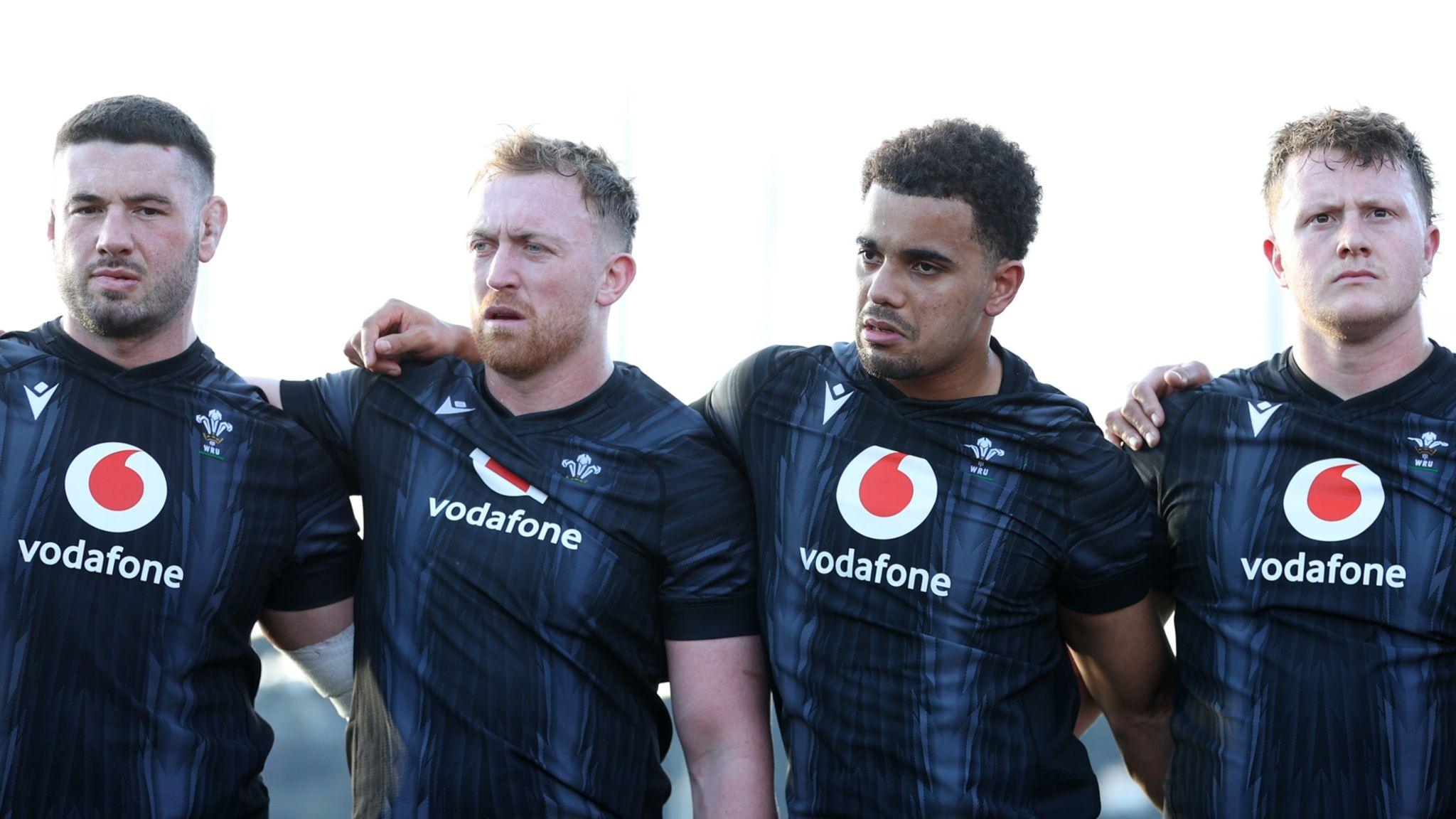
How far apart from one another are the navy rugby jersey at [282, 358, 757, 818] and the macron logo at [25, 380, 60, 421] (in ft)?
1.69

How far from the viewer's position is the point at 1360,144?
2.29 metres

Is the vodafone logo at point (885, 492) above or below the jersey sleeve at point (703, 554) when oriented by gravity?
above

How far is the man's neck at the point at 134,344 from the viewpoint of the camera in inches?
88.8

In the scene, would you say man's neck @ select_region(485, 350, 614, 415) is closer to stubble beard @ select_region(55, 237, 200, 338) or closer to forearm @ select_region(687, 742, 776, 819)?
stubble beard @ select_region(55, 237, 200, 338)

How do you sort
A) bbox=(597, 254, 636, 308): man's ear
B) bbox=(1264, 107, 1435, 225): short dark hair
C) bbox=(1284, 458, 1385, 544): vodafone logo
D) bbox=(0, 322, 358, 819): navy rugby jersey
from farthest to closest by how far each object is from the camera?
bbox=(597, 254, 636, 308): man's ear, bbox=(1264, 107, 1435, 225): short dark hair, bbox=(1284, 458, 1385, 544): vodafone logo, bbox=(0, 322, 358, 819): navy rugby jersey

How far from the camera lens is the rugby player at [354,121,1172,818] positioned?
213 centimetres

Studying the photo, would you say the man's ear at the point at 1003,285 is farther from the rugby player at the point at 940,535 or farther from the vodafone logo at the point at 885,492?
the vodafone logo at the point at 885,492

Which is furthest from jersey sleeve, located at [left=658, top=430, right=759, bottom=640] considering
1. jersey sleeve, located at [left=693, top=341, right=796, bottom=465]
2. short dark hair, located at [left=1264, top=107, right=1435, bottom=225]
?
short dark hair, located at [left=1264, top=107, right=1435, bottom=225]

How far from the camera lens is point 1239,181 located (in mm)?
4082

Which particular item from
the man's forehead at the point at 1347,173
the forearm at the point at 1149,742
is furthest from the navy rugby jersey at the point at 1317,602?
the man's forehead at the point at 1347,173

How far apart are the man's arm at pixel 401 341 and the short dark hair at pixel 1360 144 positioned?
1564mm

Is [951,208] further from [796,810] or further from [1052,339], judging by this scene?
[1052,339]

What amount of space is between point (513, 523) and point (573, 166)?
0.68 metres

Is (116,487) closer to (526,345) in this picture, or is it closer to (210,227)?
(210,227)
